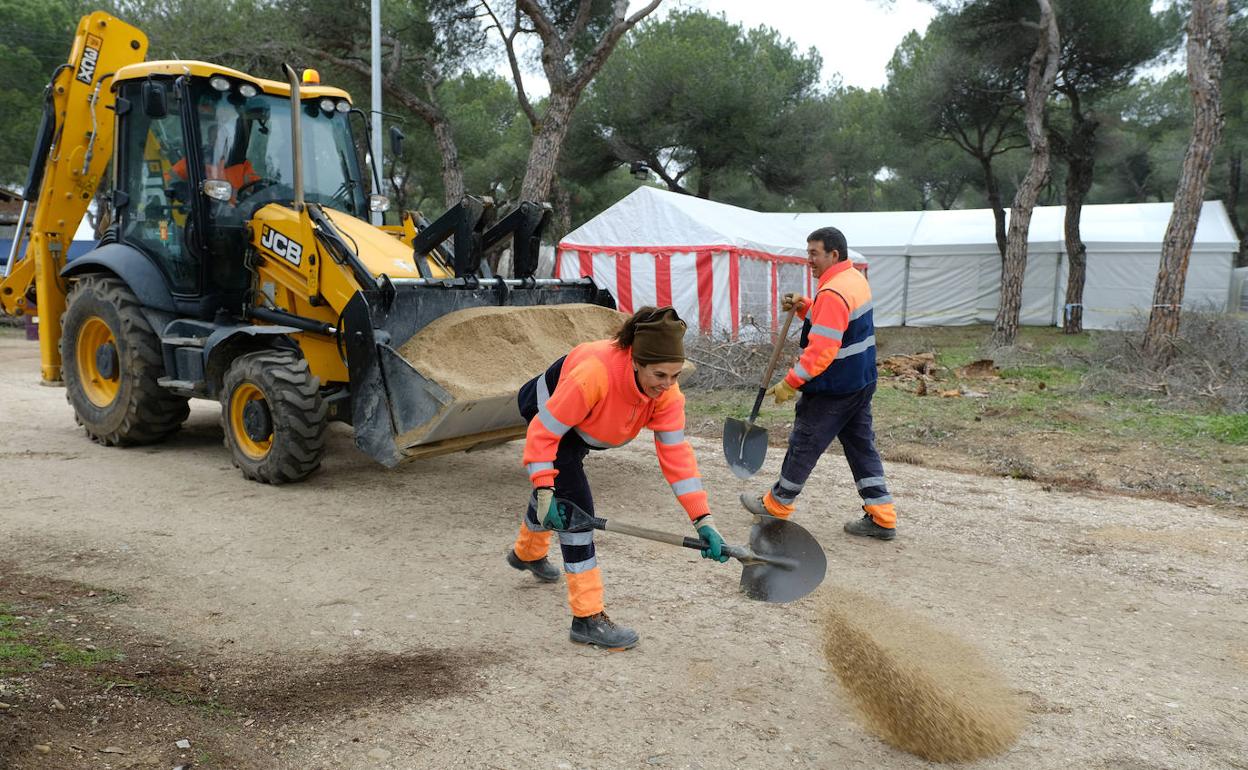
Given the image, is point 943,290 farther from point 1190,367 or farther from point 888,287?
point 1190,367

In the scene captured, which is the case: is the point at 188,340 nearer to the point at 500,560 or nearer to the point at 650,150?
the point at 500,560

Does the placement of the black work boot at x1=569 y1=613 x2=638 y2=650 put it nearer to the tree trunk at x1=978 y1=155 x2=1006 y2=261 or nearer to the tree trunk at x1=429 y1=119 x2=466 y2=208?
the tree trunk at x1=429 y1=119 x2=466 y2=208

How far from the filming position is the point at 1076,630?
3.87 meters

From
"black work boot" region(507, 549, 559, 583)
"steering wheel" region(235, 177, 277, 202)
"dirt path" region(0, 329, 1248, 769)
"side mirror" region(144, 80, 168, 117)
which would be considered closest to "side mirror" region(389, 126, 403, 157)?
"steering wheel" region(235, 177, 277, 202)

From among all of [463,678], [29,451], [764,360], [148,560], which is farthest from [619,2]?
[463,678]

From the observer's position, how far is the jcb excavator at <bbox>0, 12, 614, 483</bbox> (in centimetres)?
559

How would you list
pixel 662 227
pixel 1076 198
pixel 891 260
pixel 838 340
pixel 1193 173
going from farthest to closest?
pixel 891 260, pixel 1076 198, pixel 662 227, pixel 1193 173, pixel 838 340

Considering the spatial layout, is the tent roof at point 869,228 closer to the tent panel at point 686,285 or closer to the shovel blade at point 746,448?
the tent panel at point 686,285

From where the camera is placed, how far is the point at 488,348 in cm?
573

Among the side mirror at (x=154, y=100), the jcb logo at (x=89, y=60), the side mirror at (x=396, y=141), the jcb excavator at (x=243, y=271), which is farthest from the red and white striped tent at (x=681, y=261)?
the side mirror at (x=154, y=100)

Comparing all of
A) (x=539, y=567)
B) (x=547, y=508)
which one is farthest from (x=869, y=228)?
(x=547, y=508)

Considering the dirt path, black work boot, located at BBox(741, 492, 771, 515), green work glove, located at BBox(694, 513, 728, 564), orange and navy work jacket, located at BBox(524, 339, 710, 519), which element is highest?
orange and navy work jacket, located at BBox(524, 339, 710, 519)

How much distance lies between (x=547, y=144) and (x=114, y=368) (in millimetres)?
7079

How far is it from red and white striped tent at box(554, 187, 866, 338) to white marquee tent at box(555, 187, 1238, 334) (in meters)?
0.02
